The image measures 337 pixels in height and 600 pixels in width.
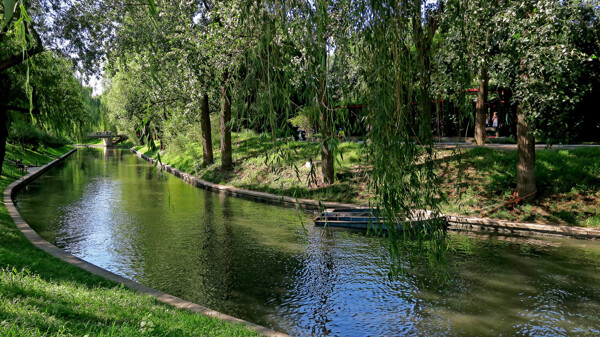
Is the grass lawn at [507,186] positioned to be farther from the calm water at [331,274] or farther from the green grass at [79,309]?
the green grass at [79,309]

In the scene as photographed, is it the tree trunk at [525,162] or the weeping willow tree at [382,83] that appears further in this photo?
the tree trunk at [525,162]

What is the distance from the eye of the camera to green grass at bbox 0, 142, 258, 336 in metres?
4.76

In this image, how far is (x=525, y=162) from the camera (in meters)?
14.9

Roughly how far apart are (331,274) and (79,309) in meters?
5.81

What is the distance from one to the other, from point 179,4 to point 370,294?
16826 mm

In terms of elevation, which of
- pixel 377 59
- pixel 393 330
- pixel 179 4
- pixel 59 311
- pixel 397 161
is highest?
pixel 179 4

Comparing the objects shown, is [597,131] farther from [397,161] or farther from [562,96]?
[397,161]

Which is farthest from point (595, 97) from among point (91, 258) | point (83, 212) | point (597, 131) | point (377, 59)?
point (83, 212)

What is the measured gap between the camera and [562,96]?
12164 millimetres

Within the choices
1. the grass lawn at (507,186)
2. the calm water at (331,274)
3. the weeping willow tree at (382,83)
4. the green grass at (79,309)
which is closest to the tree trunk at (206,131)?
the grass lawn at (507,186)

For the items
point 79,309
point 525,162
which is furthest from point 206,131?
point 79,309

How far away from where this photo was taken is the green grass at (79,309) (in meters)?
4.76

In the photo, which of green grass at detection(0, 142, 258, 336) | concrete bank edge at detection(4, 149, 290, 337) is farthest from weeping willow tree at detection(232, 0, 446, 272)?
concrete bank edge at detection(4, 149, 290, 337)

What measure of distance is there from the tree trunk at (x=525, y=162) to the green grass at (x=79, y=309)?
1242 cm
